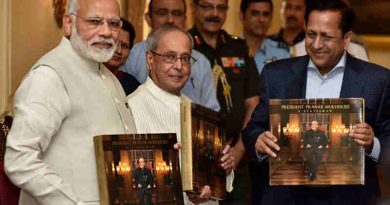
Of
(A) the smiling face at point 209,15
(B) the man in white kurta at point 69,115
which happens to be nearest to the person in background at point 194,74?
(A) the smiling face at point 209,15

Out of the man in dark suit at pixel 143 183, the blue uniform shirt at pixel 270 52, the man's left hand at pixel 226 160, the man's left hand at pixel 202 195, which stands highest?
the blue uniform shirt at pixel 270 52

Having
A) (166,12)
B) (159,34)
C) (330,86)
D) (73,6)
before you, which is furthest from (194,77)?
(73,6)

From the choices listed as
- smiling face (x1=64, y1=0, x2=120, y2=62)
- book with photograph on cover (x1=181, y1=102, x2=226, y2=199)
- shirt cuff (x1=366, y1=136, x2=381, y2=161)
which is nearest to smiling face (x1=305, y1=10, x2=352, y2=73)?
shirt cuff (x1=366, y1=136, x2=381, y2=161)

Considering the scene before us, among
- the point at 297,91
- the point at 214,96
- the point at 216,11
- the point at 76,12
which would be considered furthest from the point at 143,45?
the point at 76,12

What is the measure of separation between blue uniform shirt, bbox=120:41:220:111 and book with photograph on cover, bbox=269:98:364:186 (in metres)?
1.57

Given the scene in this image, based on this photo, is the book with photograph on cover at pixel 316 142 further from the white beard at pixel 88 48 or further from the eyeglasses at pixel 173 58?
the white beard at pixel 88 48

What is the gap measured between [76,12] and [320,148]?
4.47 ft

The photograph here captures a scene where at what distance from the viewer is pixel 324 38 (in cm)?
579

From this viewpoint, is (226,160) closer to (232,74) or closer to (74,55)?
(74,55)

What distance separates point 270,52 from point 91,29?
12.7 feet

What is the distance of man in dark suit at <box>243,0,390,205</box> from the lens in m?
5.79

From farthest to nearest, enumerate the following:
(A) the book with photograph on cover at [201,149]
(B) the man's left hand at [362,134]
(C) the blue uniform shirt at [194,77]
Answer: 1. (C) the blue uniform shirt at [194,77]
2. (B) the man's left hand at [362,134]
3. (A) the book with photograph on cover at [201,149]

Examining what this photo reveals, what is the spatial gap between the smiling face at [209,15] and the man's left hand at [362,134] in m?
2.70

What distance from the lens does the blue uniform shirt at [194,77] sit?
7113mm
